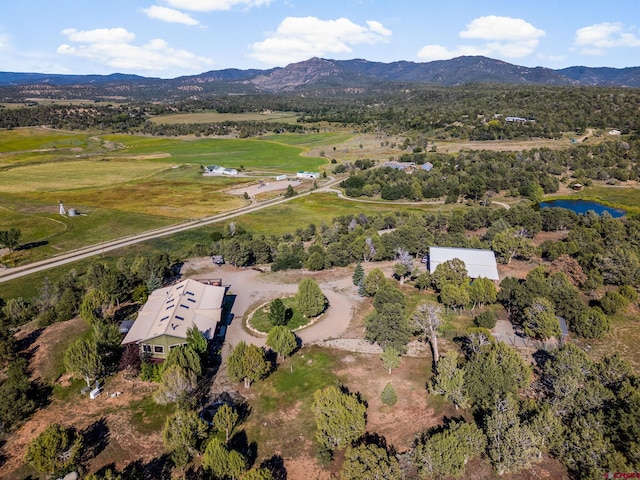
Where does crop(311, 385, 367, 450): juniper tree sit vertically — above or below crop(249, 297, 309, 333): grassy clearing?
above

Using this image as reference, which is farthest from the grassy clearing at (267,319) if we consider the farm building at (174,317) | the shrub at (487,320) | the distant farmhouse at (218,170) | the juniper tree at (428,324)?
the distant farmhouse at (218,170)

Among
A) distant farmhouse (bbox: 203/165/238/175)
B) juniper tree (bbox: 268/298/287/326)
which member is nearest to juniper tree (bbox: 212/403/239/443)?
juniper tree (bbox: 268/298/287/326)

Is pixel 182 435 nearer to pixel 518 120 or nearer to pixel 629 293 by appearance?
pixel 629 293

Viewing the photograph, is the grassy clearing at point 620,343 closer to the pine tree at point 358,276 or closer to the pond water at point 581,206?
the pine tree at point 358,276

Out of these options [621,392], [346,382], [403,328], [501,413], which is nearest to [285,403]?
[346,382]

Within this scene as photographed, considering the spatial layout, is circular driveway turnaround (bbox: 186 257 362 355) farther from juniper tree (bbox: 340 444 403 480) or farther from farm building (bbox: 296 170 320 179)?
farm building (bbox: 296 170 320 179)

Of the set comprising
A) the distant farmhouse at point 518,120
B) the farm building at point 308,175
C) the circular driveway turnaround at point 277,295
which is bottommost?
the farm building at point 308,175
